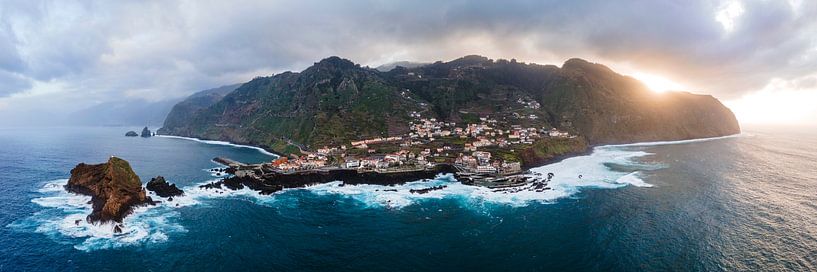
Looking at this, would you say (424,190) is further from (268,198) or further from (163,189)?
(163,189)

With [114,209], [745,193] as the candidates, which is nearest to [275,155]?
[114,209]

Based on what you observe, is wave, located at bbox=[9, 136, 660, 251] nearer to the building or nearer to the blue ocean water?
the blue ocean water

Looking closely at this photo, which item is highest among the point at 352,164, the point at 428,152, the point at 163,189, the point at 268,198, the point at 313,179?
the point at 428,152

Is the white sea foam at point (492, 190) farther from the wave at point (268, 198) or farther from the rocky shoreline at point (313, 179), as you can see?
the rocky shoreline at point (313, 179)

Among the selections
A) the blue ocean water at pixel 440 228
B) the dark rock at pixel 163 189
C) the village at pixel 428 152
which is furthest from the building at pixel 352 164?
the dark rock at pixel 163 189

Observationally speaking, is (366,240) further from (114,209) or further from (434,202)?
(114,209)

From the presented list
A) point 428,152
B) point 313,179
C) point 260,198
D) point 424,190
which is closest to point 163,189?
point 260,198

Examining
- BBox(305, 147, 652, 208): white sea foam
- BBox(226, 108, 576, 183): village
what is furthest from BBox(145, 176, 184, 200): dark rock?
BBox(305, 147, 652, 208): white sea foam
